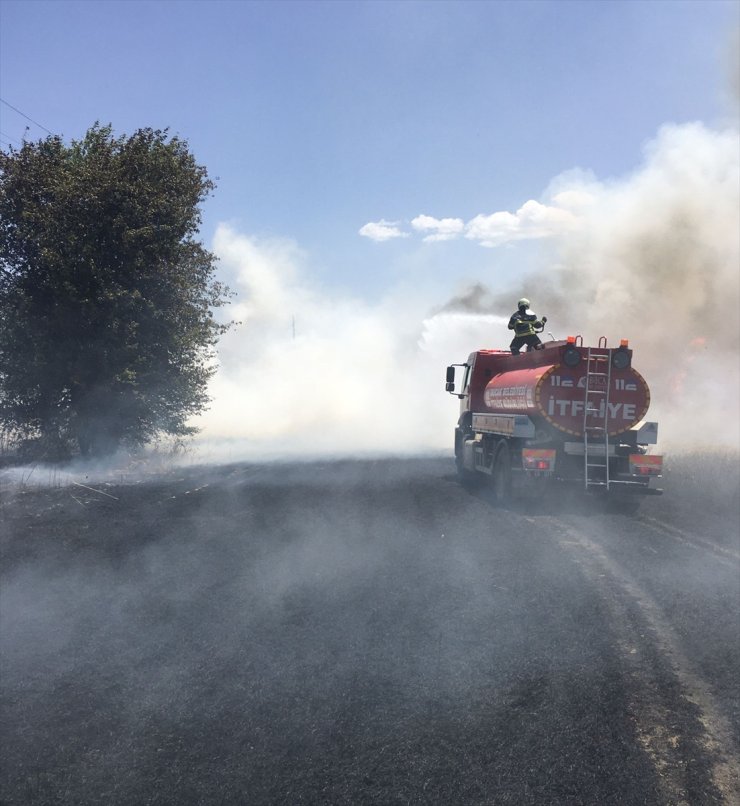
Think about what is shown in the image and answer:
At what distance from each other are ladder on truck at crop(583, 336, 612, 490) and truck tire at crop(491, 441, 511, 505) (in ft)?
4.38

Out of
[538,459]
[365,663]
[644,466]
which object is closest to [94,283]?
[538,459]

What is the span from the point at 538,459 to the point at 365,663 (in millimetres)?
7695

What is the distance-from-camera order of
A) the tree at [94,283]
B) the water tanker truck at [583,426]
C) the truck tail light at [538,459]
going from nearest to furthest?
1. the truck tail light at [538,459]
2. the water tanker truck at [583,426]
3. the tree at [94,283]

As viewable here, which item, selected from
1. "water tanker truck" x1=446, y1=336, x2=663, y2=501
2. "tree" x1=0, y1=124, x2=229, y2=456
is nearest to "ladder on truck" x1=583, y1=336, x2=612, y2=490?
"water tanker truck" x1=446, y1=336, x2=663, y2=501

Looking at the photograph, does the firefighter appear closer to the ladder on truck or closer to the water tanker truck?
the water tanker truck

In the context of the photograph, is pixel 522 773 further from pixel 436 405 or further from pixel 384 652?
pixel 436 405

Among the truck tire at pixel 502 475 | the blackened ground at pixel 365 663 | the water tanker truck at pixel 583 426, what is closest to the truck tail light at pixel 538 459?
the water tanker truck at pixel 583 426

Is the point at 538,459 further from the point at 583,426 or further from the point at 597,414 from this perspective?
the point at 597,414

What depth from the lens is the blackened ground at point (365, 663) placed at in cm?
387

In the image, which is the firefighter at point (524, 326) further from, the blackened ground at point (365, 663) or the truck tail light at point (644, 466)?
the blackened ground at point (365, 663)

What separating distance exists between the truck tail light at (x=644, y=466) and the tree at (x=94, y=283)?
10735 mm

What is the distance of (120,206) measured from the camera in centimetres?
1677

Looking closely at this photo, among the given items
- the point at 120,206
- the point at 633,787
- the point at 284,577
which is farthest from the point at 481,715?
the point at 120,206

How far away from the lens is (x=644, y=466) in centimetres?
1252
